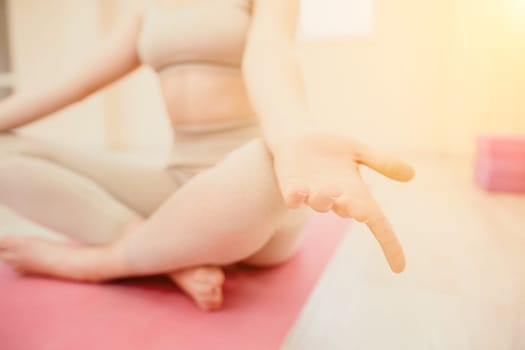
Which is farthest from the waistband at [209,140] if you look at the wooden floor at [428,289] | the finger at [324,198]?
the finger at [324,198]

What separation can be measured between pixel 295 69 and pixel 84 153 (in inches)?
20.1

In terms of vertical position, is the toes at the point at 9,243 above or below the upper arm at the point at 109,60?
below

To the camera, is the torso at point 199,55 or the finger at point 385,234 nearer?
the finger at point 385,234

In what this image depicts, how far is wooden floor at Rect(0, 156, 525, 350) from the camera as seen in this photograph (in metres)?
0.66

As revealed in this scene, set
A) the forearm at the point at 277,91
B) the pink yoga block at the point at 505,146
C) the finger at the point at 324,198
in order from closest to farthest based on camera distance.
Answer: the finger at the point at 324,198 → the forearm at the point at 277,91 → the pink yoga block at the point at 505,146

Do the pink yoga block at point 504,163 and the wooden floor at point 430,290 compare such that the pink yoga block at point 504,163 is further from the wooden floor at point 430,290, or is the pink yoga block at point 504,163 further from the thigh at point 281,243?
the thigh at point 281,243

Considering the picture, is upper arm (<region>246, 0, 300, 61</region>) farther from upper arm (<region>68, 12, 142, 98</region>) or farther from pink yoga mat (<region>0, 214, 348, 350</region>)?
pink yoga mat (<region>0, 214, 348, 350</region>)

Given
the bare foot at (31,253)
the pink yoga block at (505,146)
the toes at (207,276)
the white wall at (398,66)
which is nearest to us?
the toes at (207,276)

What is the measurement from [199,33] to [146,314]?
1.67 feet

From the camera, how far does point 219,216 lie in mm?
649

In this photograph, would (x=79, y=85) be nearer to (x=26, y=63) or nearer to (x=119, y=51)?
(x=119, y=51)

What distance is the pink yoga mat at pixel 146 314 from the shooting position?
643 millimetres

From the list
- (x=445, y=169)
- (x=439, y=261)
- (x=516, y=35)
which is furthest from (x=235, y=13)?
(x=516, y=35)

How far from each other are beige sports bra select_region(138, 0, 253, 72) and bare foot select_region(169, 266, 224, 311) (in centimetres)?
40
